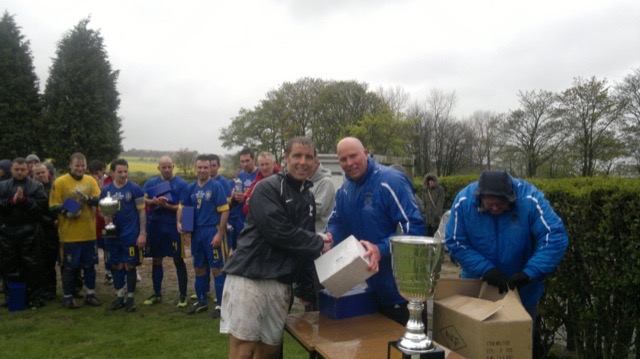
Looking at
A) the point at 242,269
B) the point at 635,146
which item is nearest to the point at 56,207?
the point at 242,269

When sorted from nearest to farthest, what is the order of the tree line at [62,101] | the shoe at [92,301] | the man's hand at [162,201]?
1. the man's hand at [162,201]
2. the shoe at [92,301]
3. the tree line at [62,101]

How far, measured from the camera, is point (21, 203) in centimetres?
615

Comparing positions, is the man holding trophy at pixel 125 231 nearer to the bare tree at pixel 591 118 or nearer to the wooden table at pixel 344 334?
the wooden table at pixel 344 334

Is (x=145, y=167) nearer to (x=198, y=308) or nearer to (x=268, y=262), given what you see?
(x=198, y=308)

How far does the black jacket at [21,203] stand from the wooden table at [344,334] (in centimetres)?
514

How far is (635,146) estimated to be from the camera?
1043 inches

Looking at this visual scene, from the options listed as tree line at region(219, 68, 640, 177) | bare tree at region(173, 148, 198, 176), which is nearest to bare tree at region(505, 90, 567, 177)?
tree line at region(219, 68, 640, 177)

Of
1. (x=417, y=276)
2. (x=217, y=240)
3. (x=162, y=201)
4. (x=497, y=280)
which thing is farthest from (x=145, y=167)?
(x=417, y=276)

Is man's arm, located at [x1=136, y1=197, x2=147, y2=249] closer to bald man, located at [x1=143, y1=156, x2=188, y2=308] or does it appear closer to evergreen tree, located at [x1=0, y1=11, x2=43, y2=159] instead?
bald man, located at [x1=143, y1=156, x2=188, y2=308]

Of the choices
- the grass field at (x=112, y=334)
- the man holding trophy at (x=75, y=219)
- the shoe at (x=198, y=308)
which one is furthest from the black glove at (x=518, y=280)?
the man holding trophy at (x=75, y=219)

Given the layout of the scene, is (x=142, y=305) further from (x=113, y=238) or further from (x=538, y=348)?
(x=538, y=348)

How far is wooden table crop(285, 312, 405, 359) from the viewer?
7.42 ft

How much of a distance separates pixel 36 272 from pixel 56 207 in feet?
3.56

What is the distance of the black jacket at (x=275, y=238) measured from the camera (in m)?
2.57
